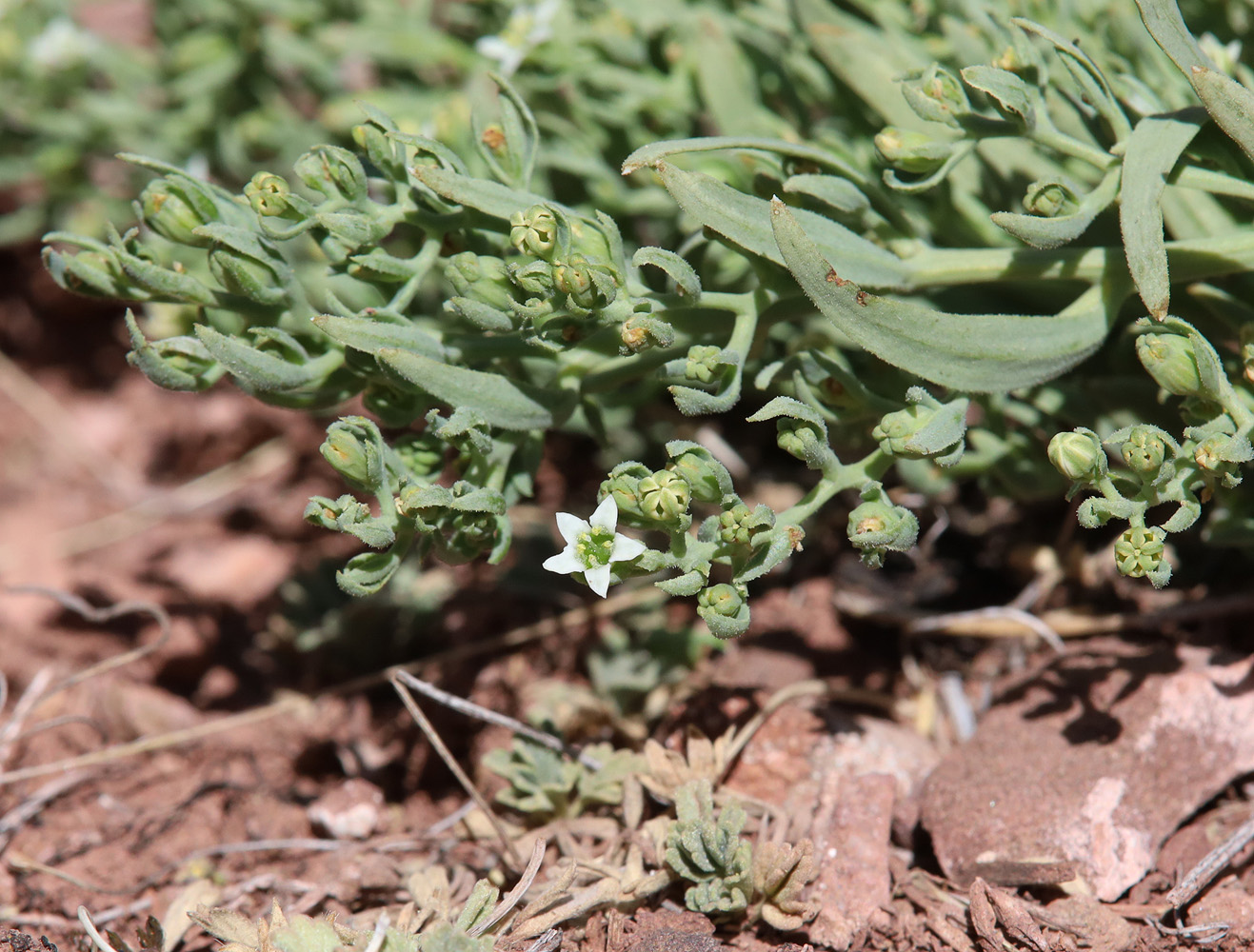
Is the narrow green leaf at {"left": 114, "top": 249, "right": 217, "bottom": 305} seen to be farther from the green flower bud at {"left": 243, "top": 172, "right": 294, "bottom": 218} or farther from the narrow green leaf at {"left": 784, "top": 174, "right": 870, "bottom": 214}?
the narrow green leaf at {"left": 784, "top": 174, "right": 870, "bottom": 214}

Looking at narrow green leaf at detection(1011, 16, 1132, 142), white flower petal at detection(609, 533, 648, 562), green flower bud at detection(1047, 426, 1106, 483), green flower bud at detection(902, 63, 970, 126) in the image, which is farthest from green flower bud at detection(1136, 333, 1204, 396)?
white flower petal at detection(609, 533, 648, 562)

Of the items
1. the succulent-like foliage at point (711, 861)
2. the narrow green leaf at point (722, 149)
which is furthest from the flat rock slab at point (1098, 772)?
the narrow green leaf at point (722, 149)

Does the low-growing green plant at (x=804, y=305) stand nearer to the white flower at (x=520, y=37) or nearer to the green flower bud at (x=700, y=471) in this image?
the green flower bud at (x=700, y=471)

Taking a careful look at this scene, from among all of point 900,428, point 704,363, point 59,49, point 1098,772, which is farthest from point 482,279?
point 59,49

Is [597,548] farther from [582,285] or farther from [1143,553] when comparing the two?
[1143,553]

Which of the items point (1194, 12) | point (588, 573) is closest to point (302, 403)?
point (588, 573)

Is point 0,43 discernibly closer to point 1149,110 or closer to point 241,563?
point 241,563

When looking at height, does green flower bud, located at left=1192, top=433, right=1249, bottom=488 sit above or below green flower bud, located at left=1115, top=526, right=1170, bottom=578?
above
